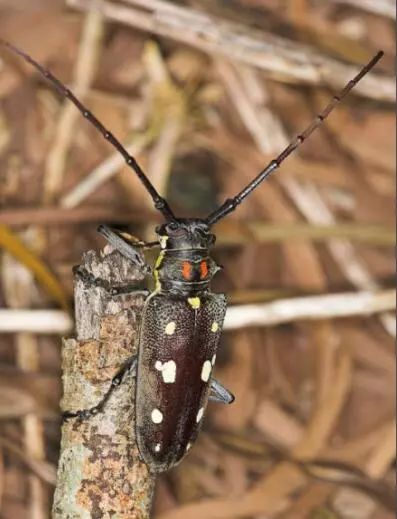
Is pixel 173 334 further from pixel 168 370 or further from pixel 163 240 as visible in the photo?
pixel 163 240

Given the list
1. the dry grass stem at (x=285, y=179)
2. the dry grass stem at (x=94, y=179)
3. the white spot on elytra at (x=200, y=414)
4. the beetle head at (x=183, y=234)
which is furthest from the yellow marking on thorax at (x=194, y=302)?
the dry grass stem at (x=285, y=179)

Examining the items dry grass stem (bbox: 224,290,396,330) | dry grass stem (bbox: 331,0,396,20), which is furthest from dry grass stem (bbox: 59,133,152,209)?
dry grass stem (bbox: 331,0,396,20)

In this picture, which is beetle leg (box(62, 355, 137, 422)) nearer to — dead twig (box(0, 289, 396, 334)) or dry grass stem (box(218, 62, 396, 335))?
dead twig (box(0, 289, 396, 334))

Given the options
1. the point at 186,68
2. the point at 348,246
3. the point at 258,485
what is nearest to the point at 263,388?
the point at 258,485

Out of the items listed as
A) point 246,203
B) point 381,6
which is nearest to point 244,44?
point 381,6

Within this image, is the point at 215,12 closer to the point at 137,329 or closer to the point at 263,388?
the point at 263,388
